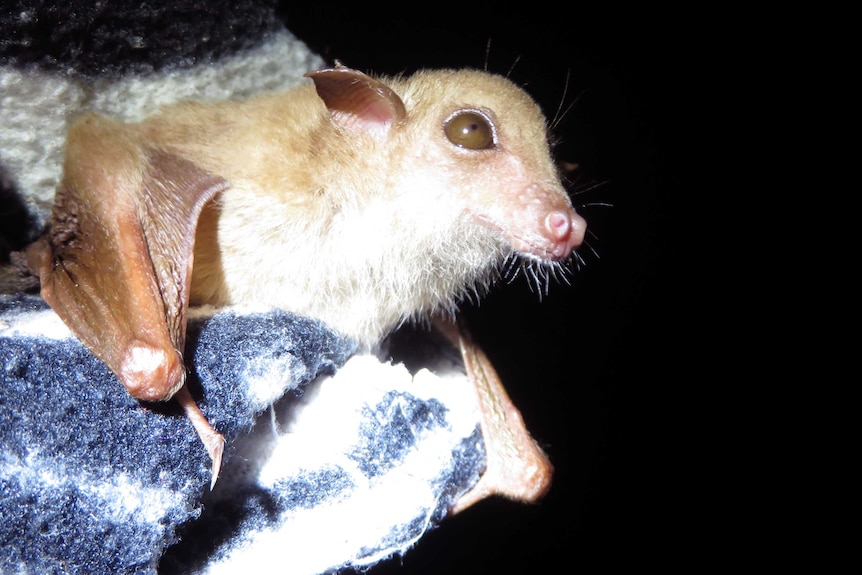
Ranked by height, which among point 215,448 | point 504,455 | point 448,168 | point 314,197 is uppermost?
point 448,168

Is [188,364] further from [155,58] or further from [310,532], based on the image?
[155,58]

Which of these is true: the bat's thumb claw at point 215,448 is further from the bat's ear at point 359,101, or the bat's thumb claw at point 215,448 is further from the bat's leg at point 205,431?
the bat's ear at point 359,101

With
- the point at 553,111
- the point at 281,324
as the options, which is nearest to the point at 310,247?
the point at 281,324

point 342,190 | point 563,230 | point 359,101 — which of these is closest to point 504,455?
point 563,230

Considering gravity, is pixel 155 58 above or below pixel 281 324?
above

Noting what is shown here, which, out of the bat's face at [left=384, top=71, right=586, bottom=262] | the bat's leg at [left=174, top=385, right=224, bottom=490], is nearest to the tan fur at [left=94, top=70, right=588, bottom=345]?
the bat's face at [left=384, top=71, right=586, bottom=262]

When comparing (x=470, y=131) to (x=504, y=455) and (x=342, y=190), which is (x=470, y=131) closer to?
(x=342, y=190)

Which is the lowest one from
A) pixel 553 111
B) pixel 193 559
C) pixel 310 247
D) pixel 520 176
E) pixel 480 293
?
pixel 193 559
